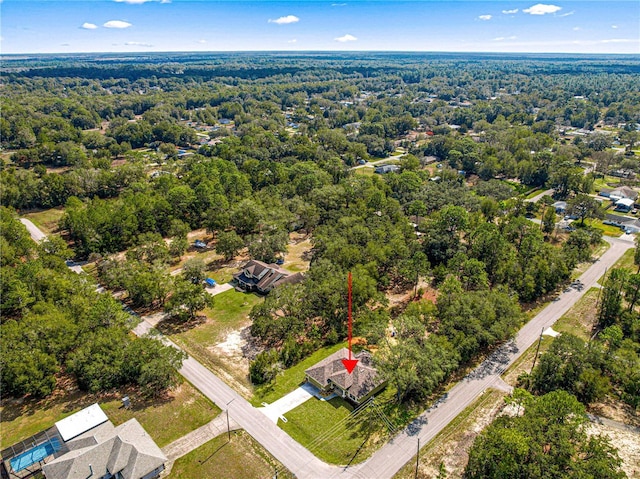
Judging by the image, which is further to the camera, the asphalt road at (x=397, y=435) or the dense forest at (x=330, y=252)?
the dense forest at (x=330, y=252)

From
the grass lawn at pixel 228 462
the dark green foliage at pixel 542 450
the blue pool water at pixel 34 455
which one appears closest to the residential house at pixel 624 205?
the dark green foliage at pixel 542 450

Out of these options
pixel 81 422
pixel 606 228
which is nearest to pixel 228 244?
pixel 81 422

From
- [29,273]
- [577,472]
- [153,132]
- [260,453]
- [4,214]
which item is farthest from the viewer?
[153,132]

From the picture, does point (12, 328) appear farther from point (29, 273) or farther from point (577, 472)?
point (577, 472)

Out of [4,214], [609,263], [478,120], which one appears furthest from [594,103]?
[4,214]

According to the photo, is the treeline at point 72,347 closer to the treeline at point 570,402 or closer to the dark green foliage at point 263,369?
the dark green foliage at point 263,369

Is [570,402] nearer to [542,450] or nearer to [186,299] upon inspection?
[542,450]

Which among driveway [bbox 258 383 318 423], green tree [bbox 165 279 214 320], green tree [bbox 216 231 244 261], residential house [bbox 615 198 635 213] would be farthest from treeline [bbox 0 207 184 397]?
residential house [bbox 615 198 635 213]
